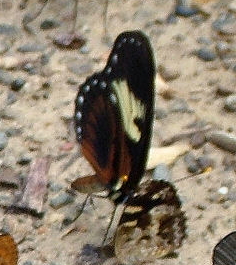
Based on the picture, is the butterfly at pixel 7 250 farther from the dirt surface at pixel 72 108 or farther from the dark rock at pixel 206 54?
the dark rock at pixel 206 54

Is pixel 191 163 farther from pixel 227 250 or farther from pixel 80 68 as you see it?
pixel 227 250

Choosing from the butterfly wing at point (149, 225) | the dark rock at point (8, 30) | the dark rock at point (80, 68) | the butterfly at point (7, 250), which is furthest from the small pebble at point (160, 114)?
the butterfly at point (7, 250)

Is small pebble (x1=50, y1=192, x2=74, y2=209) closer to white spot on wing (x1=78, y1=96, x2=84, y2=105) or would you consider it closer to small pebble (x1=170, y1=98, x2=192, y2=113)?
white spot on wing (x1=78, y1=96, x2=84, y2=105)

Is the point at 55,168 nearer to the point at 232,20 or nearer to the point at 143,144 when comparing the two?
the point at 143,144

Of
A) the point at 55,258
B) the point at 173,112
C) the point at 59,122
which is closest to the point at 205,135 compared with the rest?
the point at 173,112

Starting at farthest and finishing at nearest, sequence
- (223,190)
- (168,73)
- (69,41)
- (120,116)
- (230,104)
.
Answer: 1. (69,41)
2. (168,73)
3. (230,104)
4. (223,190)
5. (120,116)

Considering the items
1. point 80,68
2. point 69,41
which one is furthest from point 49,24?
point 80,68

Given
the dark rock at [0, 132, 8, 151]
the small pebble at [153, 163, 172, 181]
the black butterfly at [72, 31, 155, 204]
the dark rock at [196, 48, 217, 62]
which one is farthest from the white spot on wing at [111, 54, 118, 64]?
the dark rock at [196, 48, 217, 62]
